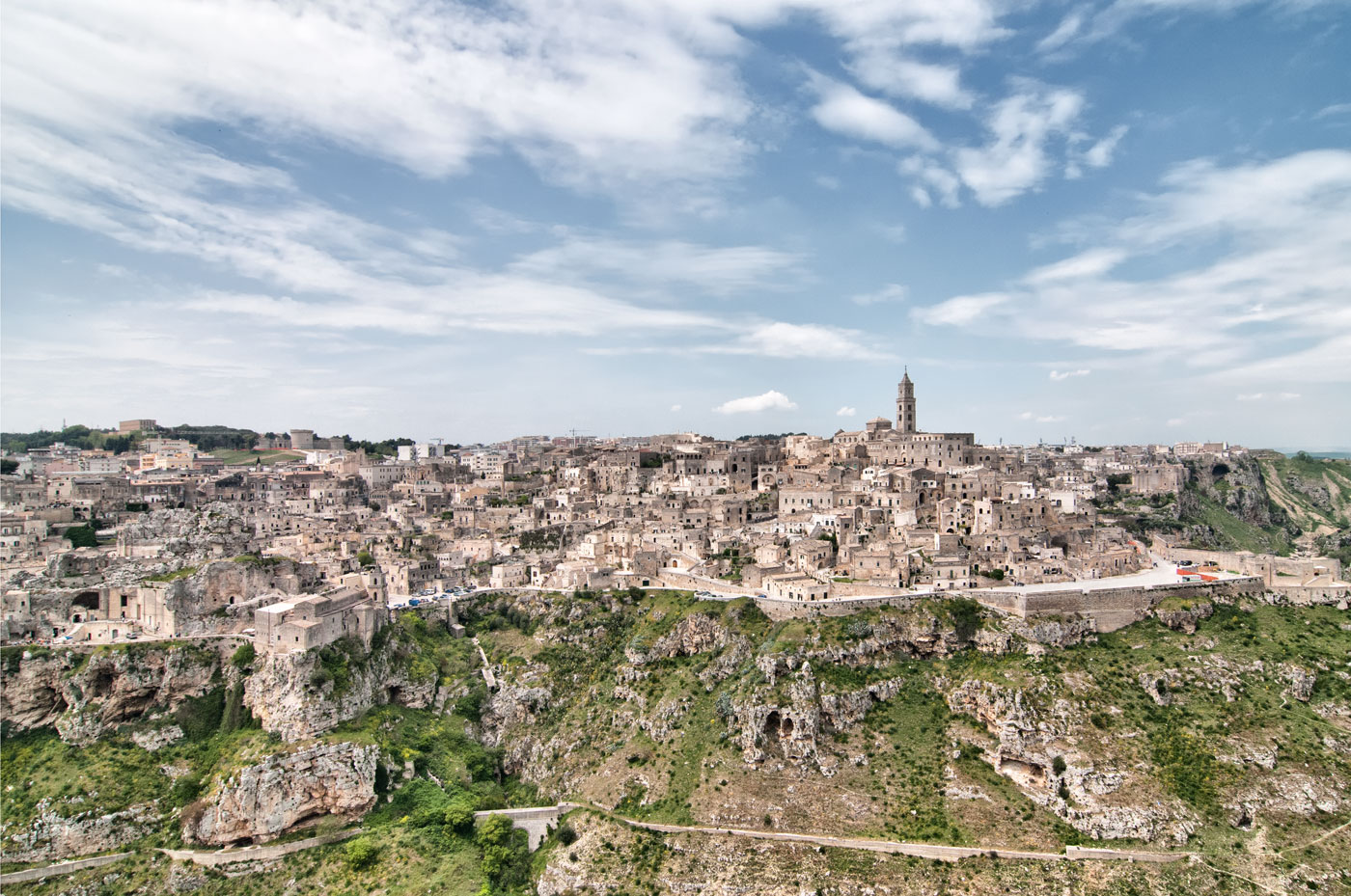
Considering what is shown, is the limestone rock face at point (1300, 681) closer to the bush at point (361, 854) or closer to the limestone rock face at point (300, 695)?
the bush at point (361, 854)

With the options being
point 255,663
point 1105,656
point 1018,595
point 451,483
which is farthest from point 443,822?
point 451,483

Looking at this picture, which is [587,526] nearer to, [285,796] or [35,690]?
[285,796]

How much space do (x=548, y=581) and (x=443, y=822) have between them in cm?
2135

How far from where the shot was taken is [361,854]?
1389 inches

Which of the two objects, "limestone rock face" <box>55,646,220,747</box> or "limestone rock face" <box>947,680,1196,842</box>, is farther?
"limestone rock face" <box>55,646,220,747</box>

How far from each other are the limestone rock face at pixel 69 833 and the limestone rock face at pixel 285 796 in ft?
8.22

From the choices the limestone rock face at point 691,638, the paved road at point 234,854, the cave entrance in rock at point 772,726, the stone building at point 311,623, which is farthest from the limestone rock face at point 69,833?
the cave entrance in rock at point 772,726

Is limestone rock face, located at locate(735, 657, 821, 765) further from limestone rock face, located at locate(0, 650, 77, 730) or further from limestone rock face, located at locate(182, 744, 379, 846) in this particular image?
limestone rock face, located at locate(0, 650, 77, 730)

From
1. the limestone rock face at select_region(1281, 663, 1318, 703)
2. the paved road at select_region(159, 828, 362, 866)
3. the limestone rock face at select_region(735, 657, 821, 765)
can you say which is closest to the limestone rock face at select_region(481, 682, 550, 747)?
the paved road at select_region(159, 828, 362, 866)

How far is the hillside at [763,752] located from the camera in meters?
32.9

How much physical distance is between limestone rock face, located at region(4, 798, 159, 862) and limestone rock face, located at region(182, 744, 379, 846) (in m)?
2.51

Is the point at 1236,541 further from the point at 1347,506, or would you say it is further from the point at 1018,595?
the point at 1347,506

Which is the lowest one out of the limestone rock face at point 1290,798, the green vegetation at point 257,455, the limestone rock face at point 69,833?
the limestone rock face at point 69,833

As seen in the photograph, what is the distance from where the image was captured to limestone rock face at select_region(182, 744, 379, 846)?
36281 mm
